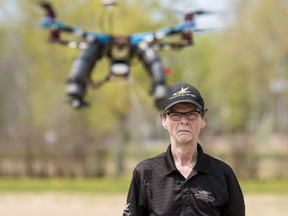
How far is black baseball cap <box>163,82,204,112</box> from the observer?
3.01m

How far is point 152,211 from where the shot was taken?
9.96 ft

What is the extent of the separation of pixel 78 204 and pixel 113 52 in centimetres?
374

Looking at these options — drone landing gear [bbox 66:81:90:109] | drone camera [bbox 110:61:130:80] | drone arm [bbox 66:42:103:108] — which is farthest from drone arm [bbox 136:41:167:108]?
drone landing gear [bbox 66:81:90:109]

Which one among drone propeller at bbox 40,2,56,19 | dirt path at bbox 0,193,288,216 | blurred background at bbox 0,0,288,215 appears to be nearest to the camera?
drone propeller at bbox 40,2,56,19

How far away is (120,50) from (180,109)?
8.82m

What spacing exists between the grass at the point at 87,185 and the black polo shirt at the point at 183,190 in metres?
13.4

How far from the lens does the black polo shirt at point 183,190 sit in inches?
118

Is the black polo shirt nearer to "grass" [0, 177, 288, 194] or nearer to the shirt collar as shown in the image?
the shirt collar

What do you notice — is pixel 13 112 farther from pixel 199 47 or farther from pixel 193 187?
pixel 193 187

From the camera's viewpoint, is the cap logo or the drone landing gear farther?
the drone landing gear

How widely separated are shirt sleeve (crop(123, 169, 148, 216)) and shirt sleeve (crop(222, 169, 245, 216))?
1.21 ft

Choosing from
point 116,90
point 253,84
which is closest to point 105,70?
point 116,90

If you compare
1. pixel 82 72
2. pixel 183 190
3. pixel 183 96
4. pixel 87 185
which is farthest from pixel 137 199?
pixel 87 185

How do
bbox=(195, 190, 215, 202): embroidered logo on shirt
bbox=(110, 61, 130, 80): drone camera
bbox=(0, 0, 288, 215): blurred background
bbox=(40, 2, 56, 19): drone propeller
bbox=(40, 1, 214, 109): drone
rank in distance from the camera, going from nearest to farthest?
bbox=(195, 190, 215, 202): embroidered logo on shirt, bbox=(110, 61, 130, 80): drone camera, bbox=(40, 1, 214, 109): drone, bbox=(40, 2, 56, 19): drone propeller, bbox=(0, 0, 288, 215): blurred background
